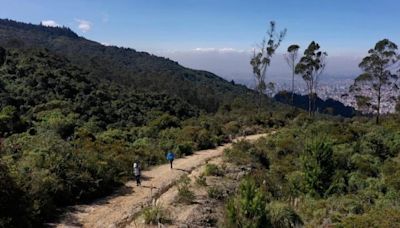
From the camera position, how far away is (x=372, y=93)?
48.6 meters

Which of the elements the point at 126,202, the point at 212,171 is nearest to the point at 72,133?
the point at 212,171

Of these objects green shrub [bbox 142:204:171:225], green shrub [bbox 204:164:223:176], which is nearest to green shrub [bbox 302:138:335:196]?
green shrub [bbox 204:164:223:176]

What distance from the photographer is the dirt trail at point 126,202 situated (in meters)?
11.8

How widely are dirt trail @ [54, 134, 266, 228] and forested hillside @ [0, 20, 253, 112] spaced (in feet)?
157

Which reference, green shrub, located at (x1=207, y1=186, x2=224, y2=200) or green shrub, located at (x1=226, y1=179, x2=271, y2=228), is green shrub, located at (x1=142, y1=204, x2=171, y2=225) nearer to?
green shrub, located at (x1=226, y1=179, x2=271, y2=228)

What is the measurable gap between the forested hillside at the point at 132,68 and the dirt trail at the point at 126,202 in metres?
47.8

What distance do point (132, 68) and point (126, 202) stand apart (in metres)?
113

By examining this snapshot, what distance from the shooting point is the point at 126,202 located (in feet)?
45.0

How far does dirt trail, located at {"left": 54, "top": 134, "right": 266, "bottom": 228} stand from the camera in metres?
11.8

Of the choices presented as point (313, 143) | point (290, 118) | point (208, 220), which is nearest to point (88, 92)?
point (290, 118)

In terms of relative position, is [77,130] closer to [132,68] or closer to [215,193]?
[215,193]

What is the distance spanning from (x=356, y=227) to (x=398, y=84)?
4024 centimetres

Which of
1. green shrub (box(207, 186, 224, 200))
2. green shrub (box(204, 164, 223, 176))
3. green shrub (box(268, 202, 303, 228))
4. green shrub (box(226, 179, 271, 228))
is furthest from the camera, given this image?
green shrub (box(204, 164, 223, 176))

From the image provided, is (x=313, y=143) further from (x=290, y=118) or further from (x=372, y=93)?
(x=372, y=93)
